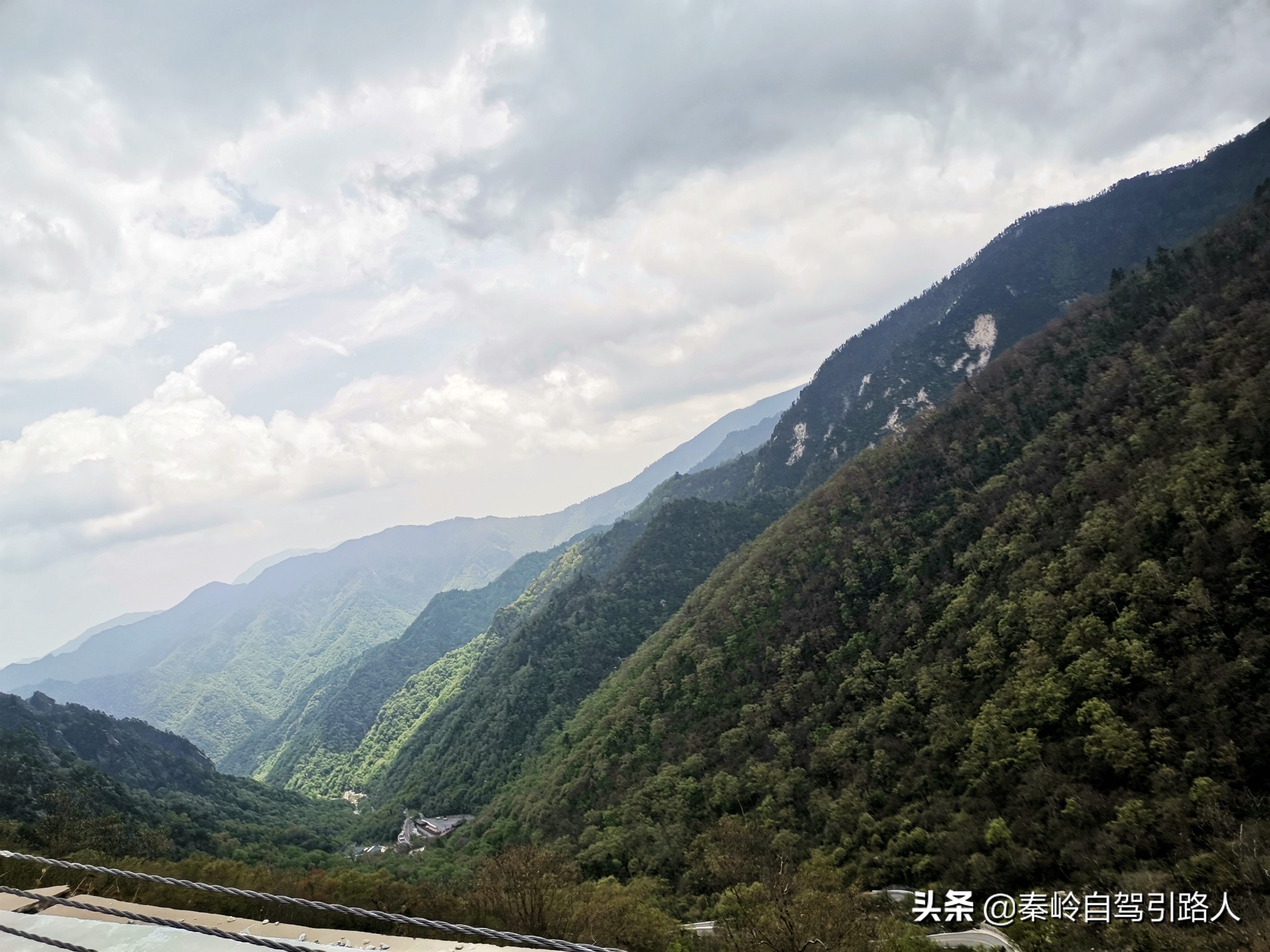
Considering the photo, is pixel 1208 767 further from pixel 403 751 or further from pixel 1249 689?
pixel 403 751

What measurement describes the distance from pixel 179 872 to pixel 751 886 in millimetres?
29465

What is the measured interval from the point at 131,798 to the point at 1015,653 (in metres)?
106

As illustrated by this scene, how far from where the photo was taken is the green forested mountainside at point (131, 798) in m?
59.8

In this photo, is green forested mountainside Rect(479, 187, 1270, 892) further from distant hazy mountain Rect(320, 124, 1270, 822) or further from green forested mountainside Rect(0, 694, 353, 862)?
green forested mountainside Rect(0, 694, 353, 862)

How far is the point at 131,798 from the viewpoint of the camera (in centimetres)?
8300

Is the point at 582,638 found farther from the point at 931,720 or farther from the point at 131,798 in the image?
the point at 931,720

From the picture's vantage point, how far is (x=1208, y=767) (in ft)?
109

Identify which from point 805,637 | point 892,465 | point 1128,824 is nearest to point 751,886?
point 1128,824

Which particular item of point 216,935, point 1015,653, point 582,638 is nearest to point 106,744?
point 582,638

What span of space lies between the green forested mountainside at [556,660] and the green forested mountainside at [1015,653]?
20.4 metres

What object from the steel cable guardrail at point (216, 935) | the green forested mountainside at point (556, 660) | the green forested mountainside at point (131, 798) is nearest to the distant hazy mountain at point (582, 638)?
the green forested mountainside at point (556, 660)

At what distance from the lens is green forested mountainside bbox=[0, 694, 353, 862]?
59781 mm

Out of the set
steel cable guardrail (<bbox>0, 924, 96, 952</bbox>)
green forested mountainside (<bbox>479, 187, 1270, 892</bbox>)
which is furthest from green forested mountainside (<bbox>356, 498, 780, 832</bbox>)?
steel cable guardrail (<bbox>0, 924, 96, 952</bbox>)

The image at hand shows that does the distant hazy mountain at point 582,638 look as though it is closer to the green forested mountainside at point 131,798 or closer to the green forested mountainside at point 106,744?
the green forested mountainside at point 131,798
